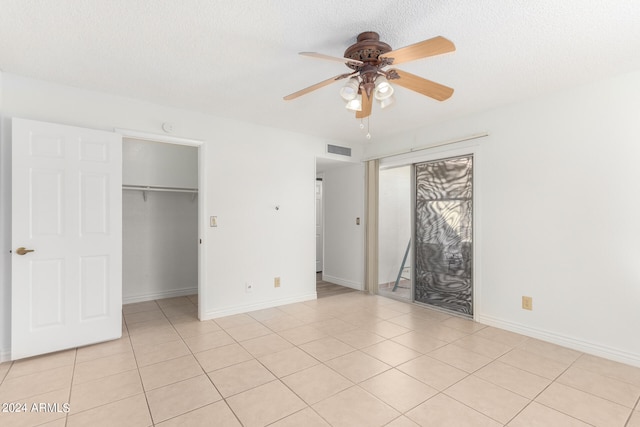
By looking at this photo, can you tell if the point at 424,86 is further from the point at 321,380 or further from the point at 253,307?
the point at 253,307

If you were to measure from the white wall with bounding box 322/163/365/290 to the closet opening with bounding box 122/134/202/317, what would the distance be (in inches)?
90.8

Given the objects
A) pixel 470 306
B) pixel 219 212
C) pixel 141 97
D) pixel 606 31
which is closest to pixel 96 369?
pixel 219 212

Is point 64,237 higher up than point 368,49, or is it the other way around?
point 368,49

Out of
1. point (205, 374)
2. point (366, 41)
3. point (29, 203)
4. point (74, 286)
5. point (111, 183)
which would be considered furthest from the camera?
point (111, 183)

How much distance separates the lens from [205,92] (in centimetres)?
302

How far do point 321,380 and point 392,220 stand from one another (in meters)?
3.25

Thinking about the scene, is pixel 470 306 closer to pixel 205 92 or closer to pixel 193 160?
pixel 205 92

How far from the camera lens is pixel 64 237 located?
275 cm

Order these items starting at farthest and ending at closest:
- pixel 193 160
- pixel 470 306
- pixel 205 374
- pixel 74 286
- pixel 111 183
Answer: pixel 193 160, pixel 470 306, pixel 111 183, pixel 74 286, pixel 205 374

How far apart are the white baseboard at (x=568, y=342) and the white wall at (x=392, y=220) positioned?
172cm

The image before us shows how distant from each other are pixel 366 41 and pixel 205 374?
2.66 meters

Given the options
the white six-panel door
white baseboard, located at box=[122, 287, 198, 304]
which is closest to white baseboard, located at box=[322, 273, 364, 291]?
white baseboard, located at box=[122, 287, 198, 304]

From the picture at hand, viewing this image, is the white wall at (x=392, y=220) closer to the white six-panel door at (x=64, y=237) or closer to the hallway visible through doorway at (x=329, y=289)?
the hallway visible through doorway at (x=329, y=289)

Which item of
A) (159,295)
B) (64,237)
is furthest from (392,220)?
(64,237)
